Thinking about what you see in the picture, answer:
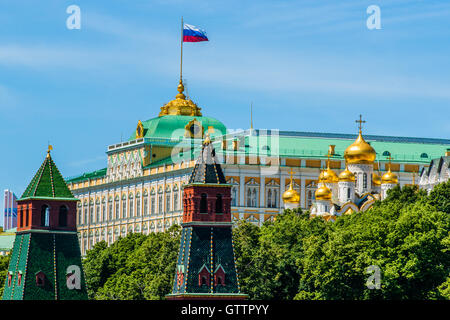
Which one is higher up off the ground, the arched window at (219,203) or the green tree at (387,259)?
the arched window at (219,203)

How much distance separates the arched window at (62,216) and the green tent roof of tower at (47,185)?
85 cm

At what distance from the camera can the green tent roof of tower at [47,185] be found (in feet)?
438

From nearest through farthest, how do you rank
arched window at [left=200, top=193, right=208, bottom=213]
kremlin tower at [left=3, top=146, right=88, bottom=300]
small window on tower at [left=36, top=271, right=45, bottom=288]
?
arched window at [left=200, top=193, right=208, bottom=213] < small window on tower at [left=36, top=271, right=45, bottom=288] < kremlin tower at [left=3, top=146, right=88, bottom=300]

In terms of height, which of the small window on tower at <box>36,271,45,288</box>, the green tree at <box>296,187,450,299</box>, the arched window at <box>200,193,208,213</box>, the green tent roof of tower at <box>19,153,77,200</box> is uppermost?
the green tent roof of tower at <box>19,153,77,200</box>

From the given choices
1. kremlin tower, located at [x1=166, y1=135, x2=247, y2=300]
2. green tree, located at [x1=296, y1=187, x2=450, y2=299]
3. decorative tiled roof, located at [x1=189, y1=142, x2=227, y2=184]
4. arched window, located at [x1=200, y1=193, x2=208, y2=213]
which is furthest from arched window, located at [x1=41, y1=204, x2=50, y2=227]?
green tree, located at [x1=296, y1=187, x2=450, y2=299]

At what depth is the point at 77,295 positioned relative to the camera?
131250 mm

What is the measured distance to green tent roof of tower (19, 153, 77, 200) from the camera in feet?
438

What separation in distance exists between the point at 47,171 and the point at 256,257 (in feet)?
95.5

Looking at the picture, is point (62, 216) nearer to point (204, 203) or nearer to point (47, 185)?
point (47, 185)

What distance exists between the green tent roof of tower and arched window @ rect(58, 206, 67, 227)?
85cm

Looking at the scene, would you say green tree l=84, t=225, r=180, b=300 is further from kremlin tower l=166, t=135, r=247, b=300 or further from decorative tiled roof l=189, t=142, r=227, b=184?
kremlin tower l=166, t=135, r=247, b=300

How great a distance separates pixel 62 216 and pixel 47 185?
2.85 m

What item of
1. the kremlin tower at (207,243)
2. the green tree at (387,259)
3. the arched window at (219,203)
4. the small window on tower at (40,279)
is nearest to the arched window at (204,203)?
the kremlin tower at (207,243)

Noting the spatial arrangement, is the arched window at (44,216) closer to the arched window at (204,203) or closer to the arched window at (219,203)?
the arched window at (204,203)
